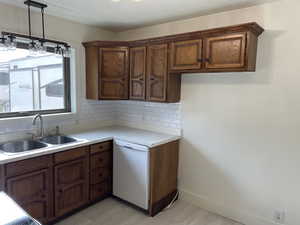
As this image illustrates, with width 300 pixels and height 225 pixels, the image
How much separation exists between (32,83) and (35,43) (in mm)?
634

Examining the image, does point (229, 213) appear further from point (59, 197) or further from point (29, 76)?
point (29, 76)

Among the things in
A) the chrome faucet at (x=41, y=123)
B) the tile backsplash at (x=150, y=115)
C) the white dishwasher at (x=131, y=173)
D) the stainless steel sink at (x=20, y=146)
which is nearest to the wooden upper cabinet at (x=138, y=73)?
the tile backsplash at (x=150, y=115)

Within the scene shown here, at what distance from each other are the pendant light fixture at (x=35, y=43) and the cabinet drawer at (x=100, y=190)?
1.74 meters

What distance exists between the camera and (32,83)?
2979 millimetres

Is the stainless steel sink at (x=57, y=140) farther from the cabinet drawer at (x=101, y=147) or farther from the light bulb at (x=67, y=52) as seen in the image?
the light bulb at (x=67, y=52)

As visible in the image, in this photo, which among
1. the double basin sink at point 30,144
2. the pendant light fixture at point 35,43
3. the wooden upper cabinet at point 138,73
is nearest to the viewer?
the pendant light fixture at point 35,43

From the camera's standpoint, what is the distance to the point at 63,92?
327 cm

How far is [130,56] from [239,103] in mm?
1549

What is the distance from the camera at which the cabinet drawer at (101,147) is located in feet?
9.35

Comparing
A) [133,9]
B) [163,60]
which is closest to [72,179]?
[163,60]

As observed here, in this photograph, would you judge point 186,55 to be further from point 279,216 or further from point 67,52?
point 279,216

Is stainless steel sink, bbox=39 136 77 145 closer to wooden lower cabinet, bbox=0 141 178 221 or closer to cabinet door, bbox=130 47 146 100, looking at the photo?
wooden lower cabinet, bbox=0 141 178 221

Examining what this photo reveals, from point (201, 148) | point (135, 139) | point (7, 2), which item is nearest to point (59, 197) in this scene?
point (135, 139)

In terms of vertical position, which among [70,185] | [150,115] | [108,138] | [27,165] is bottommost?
[70,185]
